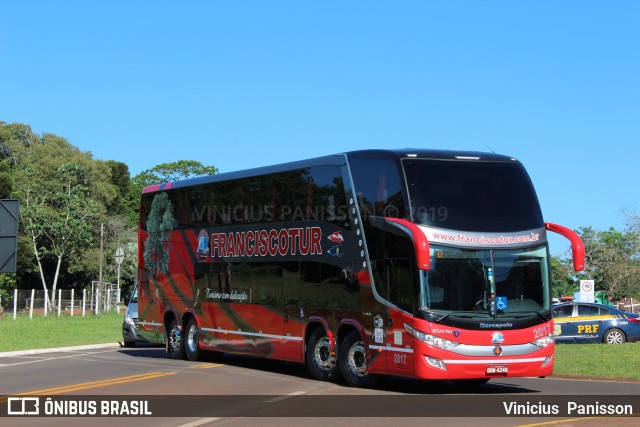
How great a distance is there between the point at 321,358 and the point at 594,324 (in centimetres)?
1461

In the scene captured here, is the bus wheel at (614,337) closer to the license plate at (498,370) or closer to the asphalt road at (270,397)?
the asphalt road at (270,397)

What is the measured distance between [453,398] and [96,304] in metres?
46.0

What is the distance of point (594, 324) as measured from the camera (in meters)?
30.6

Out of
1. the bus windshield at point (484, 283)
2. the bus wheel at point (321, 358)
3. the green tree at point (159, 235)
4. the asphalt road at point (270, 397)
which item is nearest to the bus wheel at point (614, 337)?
the asphalt road at point (270, 397)

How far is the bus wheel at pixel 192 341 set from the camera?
23859 millimetres

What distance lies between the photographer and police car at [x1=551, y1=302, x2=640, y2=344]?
100ft

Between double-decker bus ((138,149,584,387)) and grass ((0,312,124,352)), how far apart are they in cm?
1174

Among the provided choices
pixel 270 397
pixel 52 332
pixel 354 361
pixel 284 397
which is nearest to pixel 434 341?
pixel 354 361

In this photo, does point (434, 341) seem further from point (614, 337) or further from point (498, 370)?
point (614, 337)

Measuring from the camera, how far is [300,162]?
19.7 metres

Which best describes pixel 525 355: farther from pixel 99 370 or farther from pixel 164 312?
pixel 164 312

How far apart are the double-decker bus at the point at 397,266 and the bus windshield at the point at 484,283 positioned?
17mm

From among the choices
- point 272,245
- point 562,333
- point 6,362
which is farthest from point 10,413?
point 562,333

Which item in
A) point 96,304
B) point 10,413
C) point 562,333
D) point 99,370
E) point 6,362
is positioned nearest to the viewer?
point 10,413
